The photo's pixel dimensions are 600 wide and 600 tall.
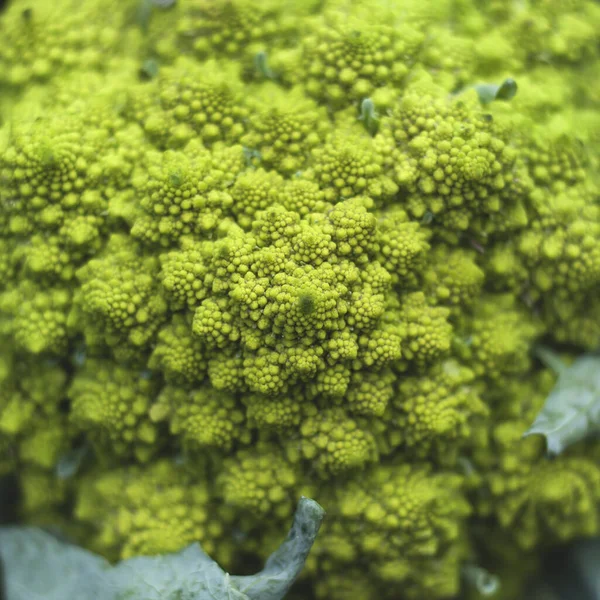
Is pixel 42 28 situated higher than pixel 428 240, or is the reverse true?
pixel 42 28

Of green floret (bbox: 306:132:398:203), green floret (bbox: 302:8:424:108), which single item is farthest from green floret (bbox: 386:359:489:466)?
green floret (bbox: 302:8:424:108)

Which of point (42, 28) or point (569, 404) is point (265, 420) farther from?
point (42, 28)

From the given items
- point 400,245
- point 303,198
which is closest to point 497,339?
point 400,245

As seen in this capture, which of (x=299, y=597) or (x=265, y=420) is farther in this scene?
(x=299, y=597)

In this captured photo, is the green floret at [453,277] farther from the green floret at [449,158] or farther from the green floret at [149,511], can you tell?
the green floret at [149,511]

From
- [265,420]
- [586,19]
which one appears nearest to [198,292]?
[265,420]

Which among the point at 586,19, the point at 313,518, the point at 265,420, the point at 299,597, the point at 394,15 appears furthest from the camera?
the point at 586,19

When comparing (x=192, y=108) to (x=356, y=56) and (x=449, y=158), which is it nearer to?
(x=356, y=56)
